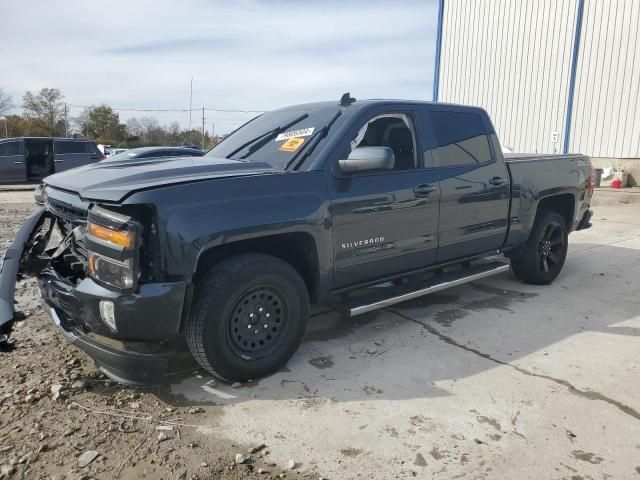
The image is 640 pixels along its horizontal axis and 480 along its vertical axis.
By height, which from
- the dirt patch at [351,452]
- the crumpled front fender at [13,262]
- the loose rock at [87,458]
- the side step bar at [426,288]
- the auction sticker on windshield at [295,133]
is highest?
the auction sticker on windshield at [295,133]

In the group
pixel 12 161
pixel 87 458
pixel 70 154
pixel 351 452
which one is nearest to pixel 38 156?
pixel 12 161

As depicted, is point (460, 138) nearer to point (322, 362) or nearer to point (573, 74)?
point (322, 362)

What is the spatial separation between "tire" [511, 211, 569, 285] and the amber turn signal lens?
14.0ft

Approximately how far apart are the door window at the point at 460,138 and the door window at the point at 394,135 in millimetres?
268

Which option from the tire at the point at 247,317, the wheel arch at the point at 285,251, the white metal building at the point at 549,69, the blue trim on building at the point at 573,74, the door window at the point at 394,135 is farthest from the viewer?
the blue trim on building at the point at 573,74

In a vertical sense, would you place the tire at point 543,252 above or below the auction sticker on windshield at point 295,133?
below

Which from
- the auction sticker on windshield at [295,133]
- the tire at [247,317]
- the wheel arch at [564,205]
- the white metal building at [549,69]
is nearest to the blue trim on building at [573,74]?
the white metal building at [549,69]

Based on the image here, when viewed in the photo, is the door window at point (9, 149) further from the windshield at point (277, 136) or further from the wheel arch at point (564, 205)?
the wheel arch at point (564, 205)

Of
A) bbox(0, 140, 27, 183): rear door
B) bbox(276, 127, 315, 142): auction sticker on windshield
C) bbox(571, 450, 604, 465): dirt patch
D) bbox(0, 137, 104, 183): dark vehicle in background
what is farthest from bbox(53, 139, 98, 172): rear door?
bbox(571, 450, 604, 465): dirt patch

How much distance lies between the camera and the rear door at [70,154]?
55.2 ft

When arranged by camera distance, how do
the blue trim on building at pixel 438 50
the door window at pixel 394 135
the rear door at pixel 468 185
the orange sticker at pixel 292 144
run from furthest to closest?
the blue trim on building at pixel 438 50
the rear door at pixel 468 185
the door window at pixel 394 135
the orange sticker at pixel 292 144

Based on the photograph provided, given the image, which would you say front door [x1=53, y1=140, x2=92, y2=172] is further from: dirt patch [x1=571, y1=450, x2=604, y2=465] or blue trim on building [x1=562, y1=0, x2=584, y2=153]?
dirt patch [x1=571, y1=450, x2=604, y2=465]

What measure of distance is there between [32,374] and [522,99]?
1811 cm

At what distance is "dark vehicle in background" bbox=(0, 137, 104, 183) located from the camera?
16219 millimetres
